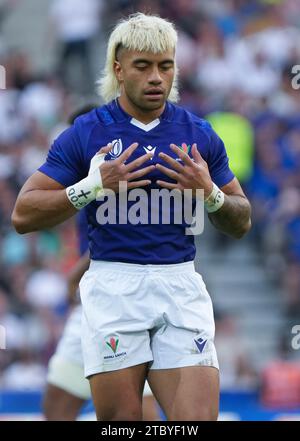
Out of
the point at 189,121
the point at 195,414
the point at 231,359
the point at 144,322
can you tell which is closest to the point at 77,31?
the point at 231,359

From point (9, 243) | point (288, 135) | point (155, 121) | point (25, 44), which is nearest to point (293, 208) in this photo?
point (288, 135)

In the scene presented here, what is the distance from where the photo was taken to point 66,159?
225 inches

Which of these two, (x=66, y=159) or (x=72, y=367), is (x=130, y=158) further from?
(x=72, y=367)

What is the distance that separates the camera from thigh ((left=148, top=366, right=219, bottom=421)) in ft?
17.9

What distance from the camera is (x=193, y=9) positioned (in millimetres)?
14898

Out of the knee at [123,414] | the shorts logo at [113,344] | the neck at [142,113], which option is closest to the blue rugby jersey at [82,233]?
the neck at [142,113]

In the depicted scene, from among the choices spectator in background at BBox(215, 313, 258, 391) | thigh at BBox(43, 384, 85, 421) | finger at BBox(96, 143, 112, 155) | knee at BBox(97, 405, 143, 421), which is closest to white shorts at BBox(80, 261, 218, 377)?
knee at BBox(97, 405, 143, 421)

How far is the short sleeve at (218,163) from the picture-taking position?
5.84 meters

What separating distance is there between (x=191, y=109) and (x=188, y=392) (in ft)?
26.0

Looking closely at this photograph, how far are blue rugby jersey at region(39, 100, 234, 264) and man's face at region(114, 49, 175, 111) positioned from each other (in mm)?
128

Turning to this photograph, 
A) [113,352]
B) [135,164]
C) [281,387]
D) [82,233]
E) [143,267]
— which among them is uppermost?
[135,164]

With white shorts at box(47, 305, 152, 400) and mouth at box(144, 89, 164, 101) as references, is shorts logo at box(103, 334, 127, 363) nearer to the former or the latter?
mouth at box(144, 89, 164, 101)

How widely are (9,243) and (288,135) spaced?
3326 mm

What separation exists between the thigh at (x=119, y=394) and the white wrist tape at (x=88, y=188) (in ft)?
2.74
